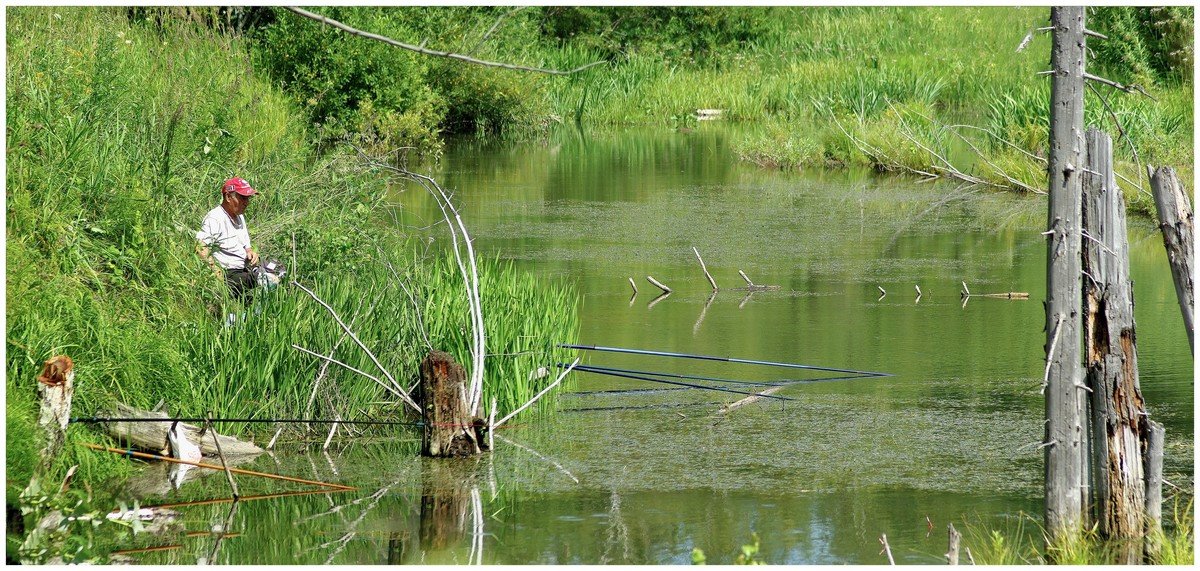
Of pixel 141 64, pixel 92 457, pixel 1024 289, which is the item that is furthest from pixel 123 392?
pixel 1024 289

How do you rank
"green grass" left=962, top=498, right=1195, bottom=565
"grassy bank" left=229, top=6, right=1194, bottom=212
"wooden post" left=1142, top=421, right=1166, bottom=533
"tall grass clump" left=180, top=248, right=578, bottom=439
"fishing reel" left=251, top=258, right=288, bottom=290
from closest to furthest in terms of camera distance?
"wooden post" left=1142, top=421, right=1166, bottom=533, "green grass" left=962, top=498, right=1195, bottom=565, "tall grass clump" left=180, top=248, right=578, bottom=439, "fishing reel" left=251, top=258, right=288, bottom=290, "grassy bank" left=229, top=6, right=1194, bottom=212

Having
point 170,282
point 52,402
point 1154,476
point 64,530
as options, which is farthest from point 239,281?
point 1154,476

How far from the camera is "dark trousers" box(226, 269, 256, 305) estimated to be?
23.7 ft

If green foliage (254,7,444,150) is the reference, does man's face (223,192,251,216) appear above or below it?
below

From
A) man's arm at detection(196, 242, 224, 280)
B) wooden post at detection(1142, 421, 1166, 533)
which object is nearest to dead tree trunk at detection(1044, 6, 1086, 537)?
wooden post at detection(1142, 421, 1166, 533)

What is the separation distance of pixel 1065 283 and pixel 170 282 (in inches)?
164

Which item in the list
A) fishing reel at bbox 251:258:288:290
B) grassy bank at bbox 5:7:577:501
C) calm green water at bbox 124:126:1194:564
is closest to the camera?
calm green water at bbox 124:126:1194:564

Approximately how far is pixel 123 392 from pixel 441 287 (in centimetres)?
184

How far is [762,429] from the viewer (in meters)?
6.71

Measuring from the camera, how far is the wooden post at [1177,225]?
4.73 metres

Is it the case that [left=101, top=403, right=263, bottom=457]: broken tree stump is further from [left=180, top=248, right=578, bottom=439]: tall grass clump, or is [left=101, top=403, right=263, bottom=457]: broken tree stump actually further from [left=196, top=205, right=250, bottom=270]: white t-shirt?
[left=196, top=205, right=250, bottom=270]: white t-shirt

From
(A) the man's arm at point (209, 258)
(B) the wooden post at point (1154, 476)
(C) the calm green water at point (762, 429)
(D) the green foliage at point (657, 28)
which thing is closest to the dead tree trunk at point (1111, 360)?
(B) the wooden post at point (1154, 476)

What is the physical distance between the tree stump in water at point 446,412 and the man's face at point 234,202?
181cm

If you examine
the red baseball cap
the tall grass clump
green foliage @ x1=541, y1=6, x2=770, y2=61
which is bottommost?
the tall grass clump
